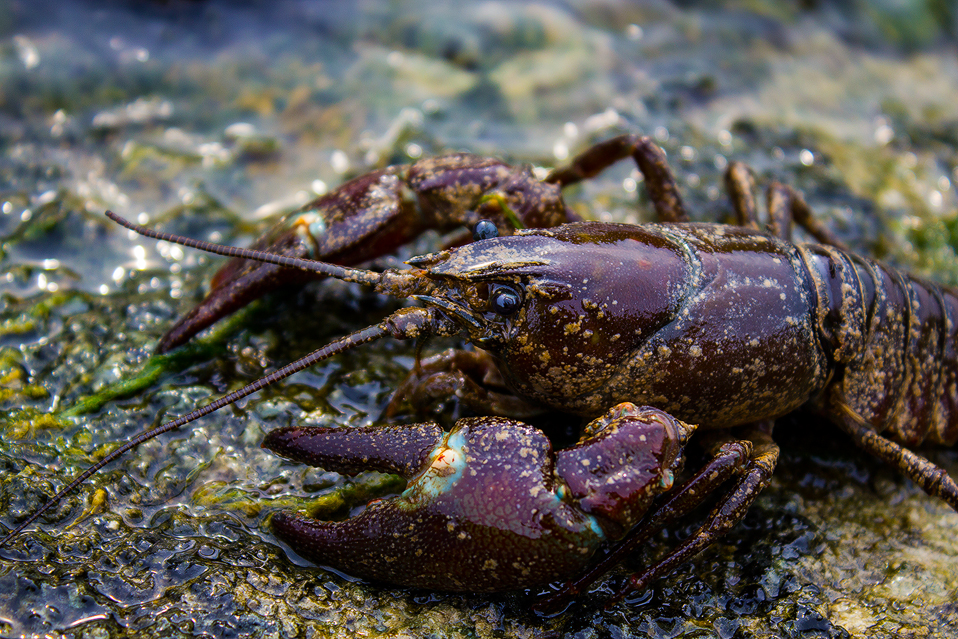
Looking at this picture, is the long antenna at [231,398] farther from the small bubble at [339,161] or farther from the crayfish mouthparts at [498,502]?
the small bubble at [339,161]

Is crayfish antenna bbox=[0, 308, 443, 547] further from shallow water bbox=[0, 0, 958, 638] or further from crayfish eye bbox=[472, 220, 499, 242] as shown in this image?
crayfish eye bbox=[472, 220, 499, 242]

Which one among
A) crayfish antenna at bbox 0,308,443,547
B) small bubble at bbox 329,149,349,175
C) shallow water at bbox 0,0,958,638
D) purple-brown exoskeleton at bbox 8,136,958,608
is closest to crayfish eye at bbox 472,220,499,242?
purple-brown exoskeleton at bbox 8,136,958,608

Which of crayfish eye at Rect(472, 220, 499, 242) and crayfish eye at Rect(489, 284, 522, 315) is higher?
crayfish eye at Rect(472, 220, 499, 242)

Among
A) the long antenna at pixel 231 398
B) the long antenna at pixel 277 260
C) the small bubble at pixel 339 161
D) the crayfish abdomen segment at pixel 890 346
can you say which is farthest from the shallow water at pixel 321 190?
the long antenna at pixel 277 260

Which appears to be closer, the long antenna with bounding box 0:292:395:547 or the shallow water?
the long antenna with bounding box 0:292:395:547

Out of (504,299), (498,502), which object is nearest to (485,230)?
(504,299)

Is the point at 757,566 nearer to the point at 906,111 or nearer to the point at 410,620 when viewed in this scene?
the point at 410,620

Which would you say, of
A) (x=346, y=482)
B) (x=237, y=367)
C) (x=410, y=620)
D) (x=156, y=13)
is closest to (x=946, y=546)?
(x=410, y=620)
